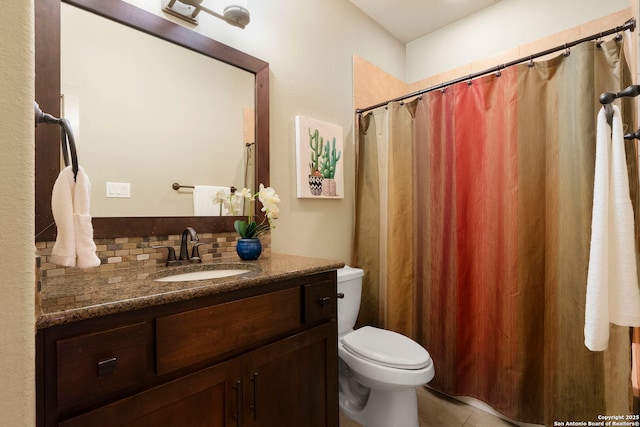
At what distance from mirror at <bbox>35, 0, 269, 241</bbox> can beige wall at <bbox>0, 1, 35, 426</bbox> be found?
2.29 feet

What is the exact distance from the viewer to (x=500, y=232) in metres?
1.59

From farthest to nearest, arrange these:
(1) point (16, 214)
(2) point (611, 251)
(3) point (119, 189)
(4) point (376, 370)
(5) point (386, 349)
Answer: (5) point (386, 349) < (4) point (376, 370) < (3) point (119, 189) < (2) point (611, 251) < (1) point (16, 214)

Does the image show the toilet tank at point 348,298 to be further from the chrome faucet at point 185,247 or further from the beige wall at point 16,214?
the beige wall at point 16,214

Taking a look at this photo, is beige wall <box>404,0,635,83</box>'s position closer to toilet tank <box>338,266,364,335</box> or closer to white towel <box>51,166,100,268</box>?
toilet tank <box>338,266,364,335</box>

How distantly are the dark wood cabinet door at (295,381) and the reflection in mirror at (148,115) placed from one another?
2.48ft

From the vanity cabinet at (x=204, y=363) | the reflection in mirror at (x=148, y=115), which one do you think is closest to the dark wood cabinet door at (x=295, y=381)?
the vanity cabinet at (x=204, y=363)

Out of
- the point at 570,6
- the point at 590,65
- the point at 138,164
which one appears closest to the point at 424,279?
the point at 590,65

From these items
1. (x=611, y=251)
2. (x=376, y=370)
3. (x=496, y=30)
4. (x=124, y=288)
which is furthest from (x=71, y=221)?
(x=496, y=30)

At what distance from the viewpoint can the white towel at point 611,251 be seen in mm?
897

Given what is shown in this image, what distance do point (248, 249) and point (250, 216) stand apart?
0.78 ft

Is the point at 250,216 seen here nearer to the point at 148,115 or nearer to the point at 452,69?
the point at 148,115

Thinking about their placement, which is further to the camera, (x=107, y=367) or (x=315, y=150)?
(x=315, y=150)

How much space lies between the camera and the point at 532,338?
149 cm

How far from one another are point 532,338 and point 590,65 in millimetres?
1327
